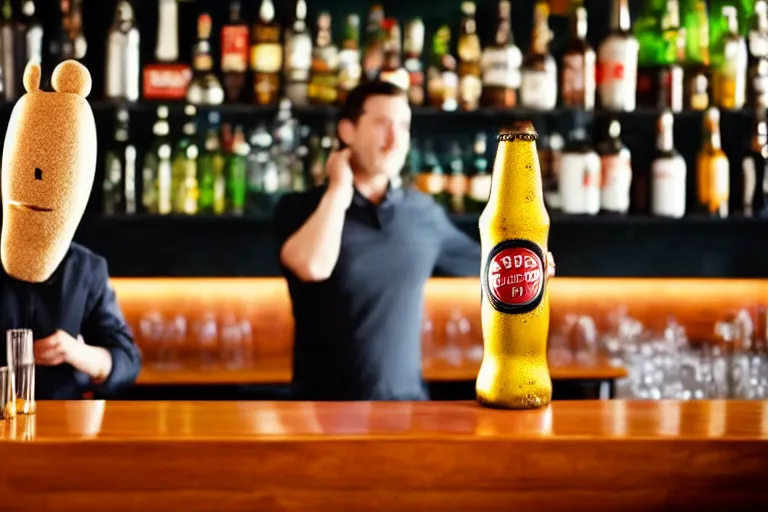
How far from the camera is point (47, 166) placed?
684mm

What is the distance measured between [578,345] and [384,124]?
1.40 metres

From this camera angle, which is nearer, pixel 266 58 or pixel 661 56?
pixel 266 58

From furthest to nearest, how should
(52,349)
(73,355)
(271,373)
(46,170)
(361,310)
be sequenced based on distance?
(271,373) < (361,310) < (73,355) < (52,349) < (46,170)

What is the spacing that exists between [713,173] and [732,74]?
0.33 m

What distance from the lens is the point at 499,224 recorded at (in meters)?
0.86

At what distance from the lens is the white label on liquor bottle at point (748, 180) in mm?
3016

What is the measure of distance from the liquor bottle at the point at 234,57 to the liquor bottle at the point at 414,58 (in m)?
0.53

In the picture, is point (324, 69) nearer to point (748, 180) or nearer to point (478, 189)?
point (478, 189)

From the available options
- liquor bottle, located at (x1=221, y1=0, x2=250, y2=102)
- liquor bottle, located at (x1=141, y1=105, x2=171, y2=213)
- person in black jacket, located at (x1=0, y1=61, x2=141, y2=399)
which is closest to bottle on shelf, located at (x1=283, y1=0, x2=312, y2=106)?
liquor bottle, located at (x1=221, y1=0, x2=250, y2=102)

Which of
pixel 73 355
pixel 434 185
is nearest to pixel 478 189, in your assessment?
pixel 434 185

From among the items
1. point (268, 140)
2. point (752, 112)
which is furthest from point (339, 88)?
point (752, 112)

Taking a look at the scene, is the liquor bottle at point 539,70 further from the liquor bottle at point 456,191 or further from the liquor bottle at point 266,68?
the liquor bottle at point 266,68

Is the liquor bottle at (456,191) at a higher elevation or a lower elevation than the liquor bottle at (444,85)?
lower

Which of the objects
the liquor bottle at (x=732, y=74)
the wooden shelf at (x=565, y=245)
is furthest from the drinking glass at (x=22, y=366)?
the liquor bottle at (x=732, y=74)
